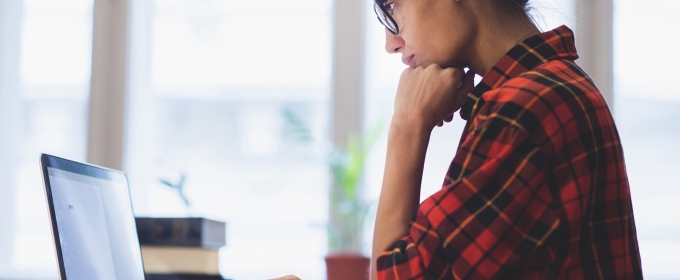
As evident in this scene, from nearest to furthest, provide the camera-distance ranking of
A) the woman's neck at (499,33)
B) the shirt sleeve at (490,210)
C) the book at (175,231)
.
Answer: the shirt sleeve at (490,210) → the woman's neck at (499,33) → the book at (175,231)

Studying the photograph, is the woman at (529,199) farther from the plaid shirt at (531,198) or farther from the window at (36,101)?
the window at (36,101)

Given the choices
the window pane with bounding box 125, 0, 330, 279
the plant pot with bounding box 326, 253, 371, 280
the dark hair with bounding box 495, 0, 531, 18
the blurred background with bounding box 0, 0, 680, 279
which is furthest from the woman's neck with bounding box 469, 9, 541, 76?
the window pane with bounding box 125, 0, 330, 279

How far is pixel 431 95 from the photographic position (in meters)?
1.09

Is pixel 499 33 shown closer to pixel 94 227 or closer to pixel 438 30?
pixel 438 30

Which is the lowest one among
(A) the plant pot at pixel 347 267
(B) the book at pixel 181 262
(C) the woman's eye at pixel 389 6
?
(A) the plant pot at pixel 347 267

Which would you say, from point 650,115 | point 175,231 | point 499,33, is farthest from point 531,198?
point 650,115

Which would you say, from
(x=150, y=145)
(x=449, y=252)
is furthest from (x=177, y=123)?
(x=449, y=252)

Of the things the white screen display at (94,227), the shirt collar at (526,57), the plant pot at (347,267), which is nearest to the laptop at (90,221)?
the white screen display at (94,227)

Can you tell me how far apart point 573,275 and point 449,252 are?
15 cm

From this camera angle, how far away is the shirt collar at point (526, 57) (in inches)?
39.4

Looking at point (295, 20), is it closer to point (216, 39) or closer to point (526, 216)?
point (216, 39)

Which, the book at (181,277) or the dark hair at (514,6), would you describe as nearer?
the dark hair at (514,6)

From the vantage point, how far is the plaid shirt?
0.84 metres

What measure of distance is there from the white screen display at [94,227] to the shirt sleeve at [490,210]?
0.50m
